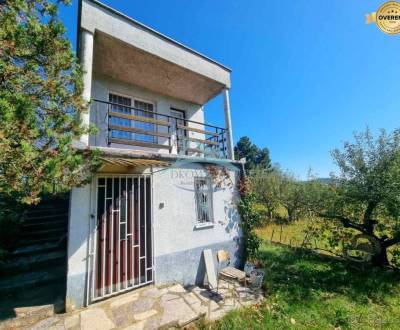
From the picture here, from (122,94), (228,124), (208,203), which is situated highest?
(122,94)

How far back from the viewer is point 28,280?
5773 mm

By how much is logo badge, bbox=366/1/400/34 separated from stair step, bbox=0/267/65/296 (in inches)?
535

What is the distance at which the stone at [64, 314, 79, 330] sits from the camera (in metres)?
4.44

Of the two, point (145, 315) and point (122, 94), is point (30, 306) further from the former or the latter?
point (122, 94)

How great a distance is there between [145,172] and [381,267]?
38.0ft

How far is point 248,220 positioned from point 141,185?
505 centimetres

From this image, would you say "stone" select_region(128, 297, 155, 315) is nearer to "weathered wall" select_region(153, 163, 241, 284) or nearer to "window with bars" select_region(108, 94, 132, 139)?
"weathered wall" select_region(153, 163, 241, 284)

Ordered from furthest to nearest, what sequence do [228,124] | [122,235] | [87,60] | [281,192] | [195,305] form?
1. [281,192]
2. [228,124]
3. [122,235]
4. [87,60]
5. [195,305]

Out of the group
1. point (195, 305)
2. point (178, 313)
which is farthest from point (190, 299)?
point (178, 313)

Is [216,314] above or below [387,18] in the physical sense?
below

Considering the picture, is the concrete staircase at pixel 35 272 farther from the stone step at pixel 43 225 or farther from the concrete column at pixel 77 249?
the concrete column at pixel 77 249

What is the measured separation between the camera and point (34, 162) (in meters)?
3.70

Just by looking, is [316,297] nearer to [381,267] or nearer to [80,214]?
[381,267]

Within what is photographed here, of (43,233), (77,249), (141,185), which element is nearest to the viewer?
(77,249)
